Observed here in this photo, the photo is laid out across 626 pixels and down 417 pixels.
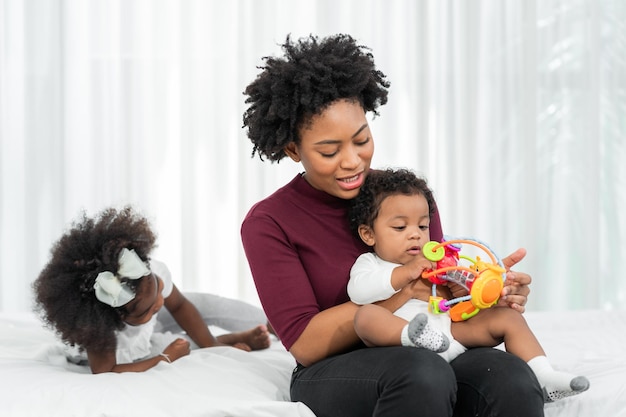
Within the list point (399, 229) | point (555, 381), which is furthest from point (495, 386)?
point (399, 229)

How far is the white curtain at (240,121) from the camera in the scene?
431cm

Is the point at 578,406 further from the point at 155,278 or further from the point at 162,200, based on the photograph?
the point at 162,200

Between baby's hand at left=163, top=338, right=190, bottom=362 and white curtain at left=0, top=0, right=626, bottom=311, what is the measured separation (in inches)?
73.8

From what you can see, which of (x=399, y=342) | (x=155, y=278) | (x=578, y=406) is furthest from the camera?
(x=155, y=278)

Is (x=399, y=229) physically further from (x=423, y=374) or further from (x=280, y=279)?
(x=423, y=374)

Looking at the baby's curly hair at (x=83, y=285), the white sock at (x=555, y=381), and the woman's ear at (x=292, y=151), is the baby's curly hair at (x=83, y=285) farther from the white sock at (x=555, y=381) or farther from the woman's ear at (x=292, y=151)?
the white sock at (x=555, y=381)

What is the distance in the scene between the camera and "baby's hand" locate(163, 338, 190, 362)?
96.0 inches

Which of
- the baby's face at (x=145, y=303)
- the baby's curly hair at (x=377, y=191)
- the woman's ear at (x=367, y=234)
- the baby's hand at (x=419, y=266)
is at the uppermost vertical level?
the baby's curly hair at (x=377, y=191)

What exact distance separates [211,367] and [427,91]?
8.41ft

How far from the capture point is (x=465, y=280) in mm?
1878

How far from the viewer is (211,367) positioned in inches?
86.7

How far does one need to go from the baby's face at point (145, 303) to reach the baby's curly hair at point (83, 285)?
0.10ft

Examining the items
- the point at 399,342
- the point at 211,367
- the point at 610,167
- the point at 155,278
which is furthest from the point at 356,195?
the point at 610,167

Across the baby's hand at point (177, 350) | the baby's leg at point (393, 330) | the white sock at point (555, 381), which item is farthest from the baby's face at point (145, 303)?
the white sock at point (555, 381)
